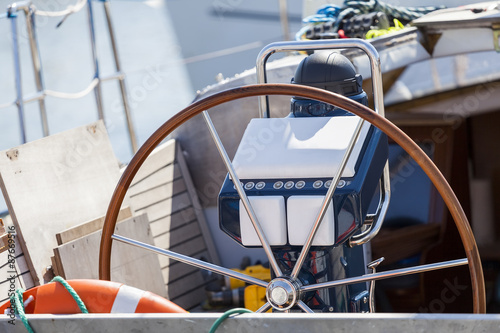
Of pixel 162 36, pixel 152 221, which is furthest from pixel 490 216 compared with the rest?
pixel 162 36

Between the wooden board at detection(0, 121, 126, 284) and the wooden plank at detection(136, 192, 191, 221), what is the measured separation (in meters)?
0.36

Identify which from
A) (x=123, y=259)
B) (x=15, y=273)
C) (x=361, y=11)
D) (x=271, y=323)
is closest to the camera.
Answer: (x=271, y=323)

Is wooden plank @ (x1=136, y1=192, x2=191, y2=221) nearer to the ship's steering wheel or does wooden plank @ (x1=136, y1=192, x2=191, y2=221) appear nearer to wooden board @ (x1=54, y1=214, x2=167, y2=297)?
wooden board @ (x1=54, y1=214, x2=167, y2=297)

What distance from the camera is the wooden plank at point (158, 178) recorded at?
2.86 meters

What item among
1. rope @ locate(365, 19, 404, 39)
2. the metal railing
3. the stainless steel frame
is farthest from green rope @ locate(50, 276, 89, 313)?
rope @ locate(365, 19, 404, 39)

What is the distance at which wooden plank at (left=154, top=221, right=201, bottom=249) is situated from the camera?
2910 millimetres

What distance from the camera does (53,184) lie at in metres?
2.36

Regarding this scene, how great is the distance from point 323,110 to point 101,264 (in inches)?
25.7

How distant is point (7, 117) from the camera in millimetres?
10281

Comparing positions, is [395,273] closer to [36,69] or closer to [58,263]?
[58,263]

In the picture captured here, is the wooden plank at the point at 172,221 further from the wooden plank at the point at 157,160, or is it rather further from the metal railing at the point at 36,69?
the metal railing at the point at 36,69

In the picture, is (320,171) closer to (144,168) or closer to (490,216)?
(144,168)

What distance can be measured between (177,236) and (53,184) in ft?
2.52

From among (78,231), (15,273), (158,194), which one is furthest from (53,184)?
(158,194)
